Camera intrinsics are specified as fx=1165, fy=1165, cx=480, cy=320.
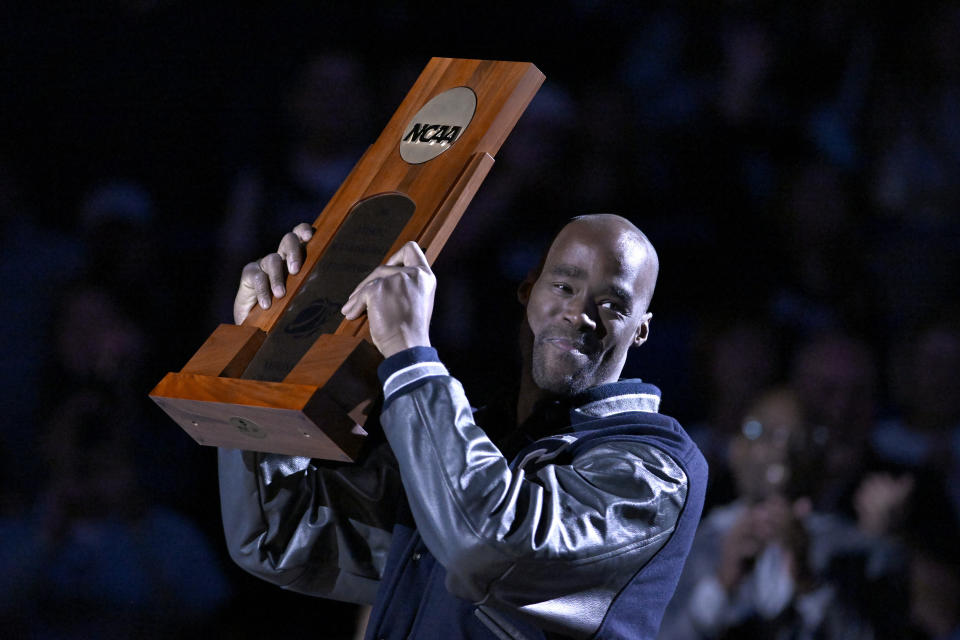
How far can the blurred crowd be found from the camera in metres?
3.42

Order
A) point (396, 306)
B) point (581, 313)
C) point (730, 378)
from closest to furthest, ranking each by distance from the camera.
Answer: point (396, 306) < point (581, 313) < point (730, 378)

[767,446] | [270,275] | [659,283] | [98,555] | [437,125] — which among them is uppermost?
[437,125]

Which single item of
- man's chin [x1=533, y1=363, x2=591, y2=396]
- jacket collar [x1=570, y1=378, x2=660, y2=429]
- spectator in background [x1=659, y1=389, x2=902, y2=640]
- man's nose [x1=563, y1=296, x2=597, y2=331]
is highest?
man's nose [x1=563, y1=296, x2=597, y2=331]

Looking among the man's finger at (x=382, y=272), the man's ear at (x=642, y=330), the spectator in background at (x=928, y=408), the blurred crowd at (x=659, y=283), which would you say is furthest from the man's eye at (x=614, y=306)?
the spectator in background at (x=928, y=408)

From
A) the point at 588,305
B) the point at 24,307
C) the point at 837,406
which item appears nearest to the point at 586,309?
the point at 588,305

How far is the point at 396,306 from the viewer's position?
71.2 inches

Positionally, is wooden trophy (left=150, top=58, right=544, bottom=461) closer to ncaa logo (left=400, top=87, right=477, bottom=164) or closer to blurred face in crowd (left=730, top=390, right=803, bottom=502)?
ncaa logo (left=400, top=87, right=477, bottom=164)

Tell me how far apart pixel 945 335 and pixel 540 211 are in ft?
4.41

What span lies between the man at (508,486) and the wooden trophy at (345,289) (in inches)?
2.3

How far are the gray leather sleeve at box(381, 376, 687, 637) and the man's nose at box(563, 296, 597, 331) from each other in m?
0.27

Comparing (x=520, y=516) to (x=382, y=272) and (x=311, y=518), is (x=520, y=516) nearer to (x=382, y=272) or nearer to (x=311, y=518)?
(x=382, y=272)

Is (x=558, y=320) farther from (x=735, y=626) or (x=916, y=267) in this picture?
(x=916, y=267)

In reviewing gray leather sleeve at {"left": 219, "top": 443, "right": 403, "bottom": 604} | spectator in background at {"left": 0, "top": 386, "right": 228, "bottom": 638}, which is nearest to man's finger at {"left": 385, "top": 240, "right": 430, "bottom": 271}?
gray leather sleeve at {"left": 219, "top": 443, "right": 403, "bottom": 604}

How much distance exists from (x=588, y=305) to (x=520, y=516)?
1.63 ft
